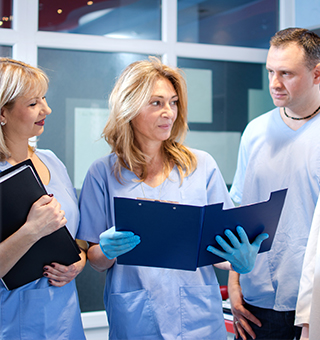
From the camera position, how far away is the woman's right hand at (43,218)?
1.23m

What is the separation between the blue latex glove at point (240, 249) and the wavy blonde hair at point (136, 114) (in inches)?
14.3

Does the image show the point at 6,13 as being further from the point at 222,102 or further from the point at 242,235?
the point at 242,235

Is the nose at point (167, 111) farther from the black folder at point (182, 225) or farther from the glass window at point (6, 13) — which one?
the glass window at point (6, 13)

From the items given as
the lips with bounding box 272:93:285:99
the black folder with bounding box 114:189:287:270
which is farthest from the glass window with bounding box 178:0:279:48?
the black folder with bounding box 114:189:287:270

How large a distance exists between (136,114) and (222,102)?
1.48 metres

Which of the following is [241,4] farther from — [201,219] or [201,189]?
[201,219]

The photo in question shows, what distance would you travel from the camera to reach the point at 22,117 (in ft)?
4.56

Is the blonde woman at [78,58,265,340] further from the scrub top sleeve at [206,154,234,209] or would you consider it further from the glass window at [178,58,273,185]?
the glass window at [178,58,273,185]

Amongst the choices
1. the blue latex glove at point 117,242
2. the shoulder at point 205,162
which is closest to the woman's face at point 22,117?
the blue latex glove at point 117,242

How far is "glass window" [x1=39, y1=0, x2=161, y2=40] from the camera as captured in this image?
2445 mm

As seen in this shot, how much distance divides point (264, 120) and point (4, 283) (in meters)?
1.24

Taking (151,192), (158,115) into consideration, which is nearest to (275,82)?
(158,115)

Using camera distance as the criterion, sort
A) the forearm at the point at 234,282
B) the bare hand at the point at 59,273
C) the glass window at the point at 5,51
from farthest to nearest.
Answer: the glass window at the point at 5,51 < the forearm at the point at 234,282 < the bare hand at the point at 59,273

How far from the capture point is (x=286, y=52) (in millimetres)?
1548
